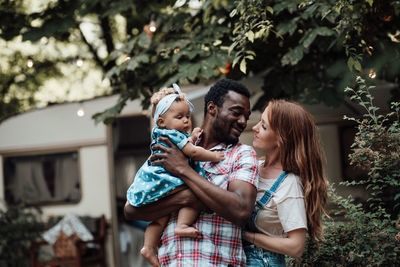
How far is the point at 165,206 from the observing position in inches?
97.9

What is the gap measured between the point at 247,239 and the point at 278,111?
0.68 m

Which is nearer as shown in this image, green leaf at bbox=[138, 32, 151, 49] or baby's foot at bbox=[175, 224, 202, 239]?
baby's foot at bbox=[175, 224, 202, 239]

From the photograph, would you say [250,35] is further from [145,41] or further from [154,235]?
[145,41]

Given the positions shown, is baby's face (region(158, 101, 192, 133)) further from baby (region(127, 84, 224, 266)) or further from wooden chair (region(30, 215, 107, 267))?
wooden chair (region(30, 215, 107, 267))

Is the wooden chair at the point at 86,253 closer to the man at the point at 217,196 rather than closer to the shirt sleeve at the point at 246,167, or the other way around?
the man at the point at 217,196

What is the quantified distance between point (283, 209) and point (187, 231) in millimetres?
502

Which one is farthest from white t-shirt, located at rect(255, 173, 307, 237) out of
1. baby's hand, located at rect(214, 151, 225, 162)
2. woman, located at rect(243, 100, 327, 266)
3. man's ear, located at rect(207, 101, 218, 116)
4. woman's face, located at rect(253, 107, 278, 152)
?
man's ear, located at rect(207, 101, 218, 116)

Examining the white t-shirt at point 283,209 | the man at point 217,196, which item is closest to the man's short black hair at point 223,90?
the man at point 217,196

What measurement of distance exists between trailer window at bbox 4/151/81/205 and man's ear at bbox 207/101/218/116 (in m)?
5.99

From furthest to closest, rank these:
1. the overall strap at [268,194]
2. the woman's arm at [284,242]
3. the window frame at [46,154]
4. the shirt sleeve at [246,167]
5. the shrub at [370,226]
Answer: the window frame at [46,154]
the shrub at [370,226]
the overall strap at [268,194]
the woman's arm at [284,242]
the shirt sleeve at [246,167]

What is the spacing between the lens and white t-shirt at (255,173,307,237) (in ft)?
8.17

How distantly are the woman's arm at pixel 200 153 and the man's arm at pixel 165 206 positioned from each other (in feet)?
0.56

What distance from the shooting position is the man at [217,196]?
7.60 ft

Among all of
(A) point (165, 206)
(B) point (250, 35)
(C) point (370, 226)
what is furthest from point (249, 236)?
(B) point (250, 35)
